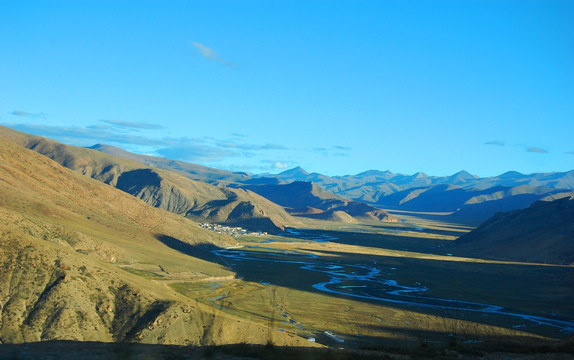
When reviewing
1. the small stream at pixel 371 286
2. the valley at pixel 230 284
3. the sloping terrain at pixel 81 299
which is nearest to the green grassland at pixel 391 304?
the valley at pixel 230 284

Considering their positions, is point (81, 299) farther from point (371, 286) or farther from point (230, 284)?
point (371, 286)

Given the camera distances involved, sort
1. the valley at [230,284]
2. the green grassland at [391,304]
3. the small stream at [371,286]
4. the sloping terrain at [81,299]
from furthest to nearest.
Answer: the small stream at [371,286]
the green grassland at [391,304]
the valley at [230,284]
the sloping terrain at [81,299]

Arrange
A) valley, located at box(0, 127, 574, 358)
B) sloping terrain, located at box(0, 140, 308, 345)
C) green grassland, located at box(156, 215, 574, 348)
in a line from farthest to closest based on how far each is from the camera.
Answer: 1. green grassland, located at box(156, 215, 574, 348)
2. valley, located at box(0, 127, 574, 358)
3. sloping terrain, located at box(0, 140, 308, 345)

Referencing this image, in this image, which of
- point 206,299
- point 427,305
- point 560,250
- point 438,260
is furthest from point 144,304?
point 560,250

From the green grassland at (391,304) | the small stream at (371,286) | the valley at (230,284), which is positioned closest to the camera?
the valley at (230,284)

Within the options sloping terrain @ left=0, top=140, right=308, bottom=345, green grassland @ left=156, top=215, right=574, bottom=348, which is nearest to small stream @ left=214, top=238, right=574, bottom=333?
green grassland @ left=156, top=215, right=574, bottom=348

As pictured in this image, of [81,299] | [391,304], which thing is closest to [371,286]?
[391,304]

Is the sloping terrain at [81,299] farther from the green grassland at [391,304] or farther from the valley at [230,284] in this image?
the green grassland at [391,304]

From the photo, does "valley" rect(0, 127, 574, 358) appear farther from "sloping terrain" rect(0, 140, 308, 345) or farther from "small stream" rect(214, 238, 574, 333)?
"small stream" rect(214, 238, 574, 333)

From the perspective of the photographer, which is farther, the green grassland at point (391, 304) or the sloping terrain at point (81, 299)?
the green grassland at point (391, 304)

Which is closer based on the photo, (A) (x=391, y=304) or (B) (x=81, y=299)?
(B) (x=81, y=299)

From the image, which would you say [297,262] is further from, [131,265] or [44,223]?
[44,223]
